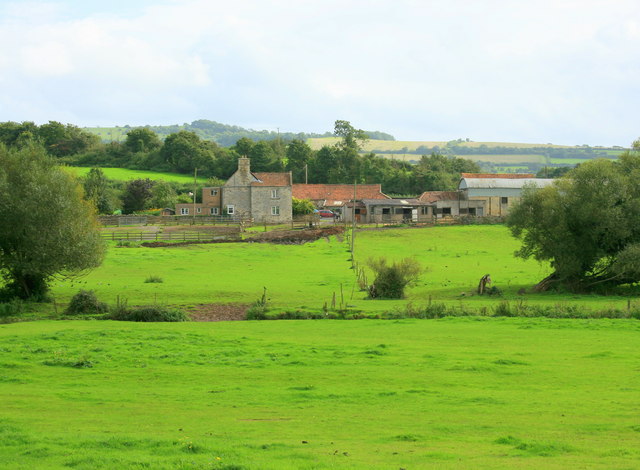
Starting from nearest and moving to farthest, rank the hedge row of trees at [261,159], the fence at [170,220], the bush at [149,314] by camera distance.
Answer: the bush at [149,314] → the fence at [170,220] → the hedge row of trees at [261,159]

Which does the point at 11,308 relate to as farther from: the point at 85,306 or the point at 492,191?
the point at 492,191

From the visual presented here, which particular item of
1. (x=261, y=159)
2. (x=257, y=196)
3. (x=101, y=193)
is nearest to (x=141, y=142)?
(x=261, y=159)

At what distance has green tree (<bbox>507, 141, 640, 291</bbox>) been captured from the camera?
139 ft

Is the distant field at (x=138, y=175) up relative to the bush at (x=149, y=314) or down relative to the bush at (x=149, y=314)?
up

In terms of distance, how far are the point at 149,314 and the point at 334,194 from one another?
8188 cm

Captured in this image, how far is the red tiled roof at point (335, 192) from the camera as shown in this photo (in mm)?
110500

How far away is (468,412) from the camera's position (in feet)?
49.2

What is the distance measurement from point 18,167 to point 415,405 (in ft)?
97.3

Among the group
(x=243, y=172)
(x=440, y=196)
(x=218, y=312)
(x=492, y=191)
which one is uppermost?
(x=243, y=172)

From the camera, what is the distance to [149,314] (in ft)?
105

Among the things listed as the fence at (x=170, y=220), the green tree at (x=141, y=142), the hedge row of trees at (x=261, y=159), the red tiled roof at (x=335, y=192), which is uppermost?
the green tree at (x=141, y=142)

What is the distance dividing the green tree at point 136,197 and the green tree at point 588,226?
73.2 metres

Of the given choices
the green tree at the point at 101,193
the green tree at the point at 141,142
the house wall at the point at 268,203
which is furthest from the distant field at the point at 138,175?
the house wall at the point at 268,203

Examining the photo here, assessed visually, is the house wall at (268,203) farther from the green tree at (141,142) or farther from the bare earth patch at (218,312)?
the bare earth patch at (218,312)
